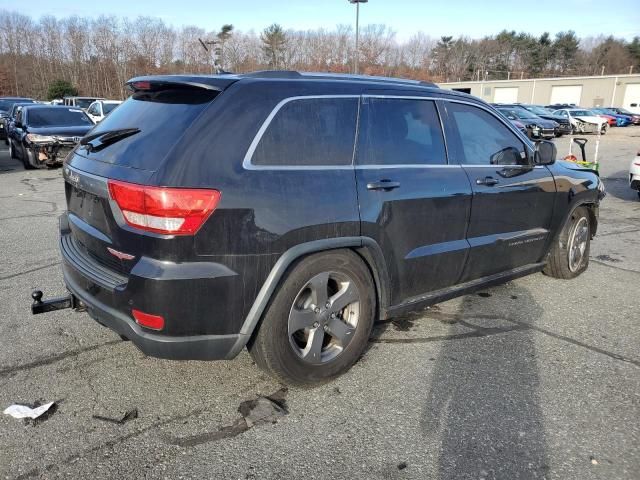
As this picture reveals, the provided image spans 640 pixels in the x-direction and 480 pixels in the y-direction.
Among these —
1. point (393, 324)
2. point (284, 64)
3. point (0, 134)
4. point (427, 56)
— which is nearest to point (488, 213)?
point (393, 324)

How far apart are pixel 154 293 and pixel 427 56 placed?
342 feet

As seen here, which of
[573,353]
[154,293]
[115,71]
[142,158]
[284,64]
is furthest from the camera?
[284,64]

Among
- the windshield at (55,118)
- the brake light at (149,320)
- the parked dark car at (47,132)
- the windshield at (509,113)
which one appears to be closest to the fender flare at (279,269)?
the brake light at (149,320)

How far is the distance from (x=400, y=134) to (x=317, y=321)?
4.58 feet

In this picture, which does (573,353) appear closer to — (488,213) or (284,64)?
(488,213)

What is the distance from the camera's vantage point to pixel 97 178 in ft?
9.62

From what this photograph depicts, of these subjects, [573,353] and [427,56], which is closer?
[573,353]

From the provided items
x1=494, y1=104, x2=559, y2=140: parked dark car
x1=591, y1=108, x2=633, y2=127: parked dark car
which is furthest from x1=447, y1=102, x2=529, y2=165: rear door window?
x1=591, y1=108, x2=633, y2=127: parked dark car

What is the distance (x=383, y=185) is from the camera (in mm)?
3246

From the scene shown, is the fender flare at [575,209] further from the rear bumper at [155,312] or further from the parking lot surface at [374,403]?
the rear bumper at [155,312]

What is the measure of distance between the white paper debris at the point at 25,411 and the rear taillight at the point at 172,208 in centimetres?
125

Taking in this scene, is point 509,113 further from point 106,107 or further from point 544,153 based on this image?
point 544,153

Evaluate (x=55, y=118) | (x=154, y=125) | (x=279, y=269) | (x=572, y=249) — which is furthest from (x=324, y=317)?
(x=55, y=118)

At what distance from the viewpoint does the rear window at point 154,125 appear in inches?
108
